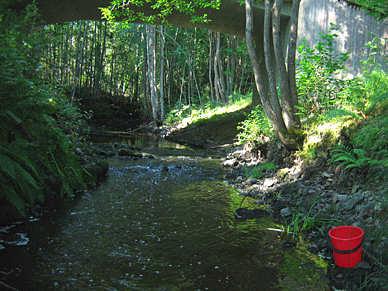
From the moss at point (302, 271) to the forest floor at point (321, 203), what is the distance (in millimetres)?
48

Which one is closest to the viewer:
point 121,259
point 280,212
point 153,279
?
point 153,279

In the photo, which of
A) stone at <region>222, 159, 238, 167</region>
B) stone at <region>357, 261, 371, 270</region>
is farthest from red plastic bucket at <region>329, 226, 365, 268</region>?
stone at <region>222, 159, 238, 167</region>

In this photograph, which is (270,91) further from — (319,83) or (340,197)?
(340,197)

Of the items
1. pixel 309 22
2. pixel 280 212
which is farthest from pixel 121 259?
pixel 309 22

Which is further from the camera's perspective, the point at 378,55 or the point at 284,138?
the point at 378,55

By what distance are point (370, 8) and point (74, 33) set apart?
21454 millimetres

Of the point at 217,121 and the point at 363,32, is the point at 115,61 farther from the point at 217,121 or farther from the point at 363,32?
the point at 363,32

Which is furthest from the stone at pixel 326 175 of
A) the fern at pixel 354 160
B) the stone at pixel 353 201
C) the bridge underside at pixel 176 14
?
the bridge underside at pixel 176 14

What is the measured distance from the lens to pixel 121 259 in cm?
466

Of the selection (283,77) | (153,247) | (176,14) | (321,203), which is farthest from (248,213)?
(176,14)

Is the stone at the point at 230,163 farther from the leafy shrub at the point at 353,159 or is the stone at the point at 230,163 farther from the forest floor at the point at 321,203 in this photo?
the leafy shrub at the point at 353,159

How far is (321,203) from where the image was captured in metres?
5.93

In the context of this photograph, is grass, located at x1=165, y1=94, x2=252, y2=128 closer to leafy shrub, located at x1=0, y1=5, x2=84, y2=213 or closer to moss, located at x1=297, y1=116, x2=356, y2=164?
moss, located at x1=297, y1=116, x2=356, y2=164

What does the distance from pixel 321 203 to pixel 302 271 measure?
70.6 inches
